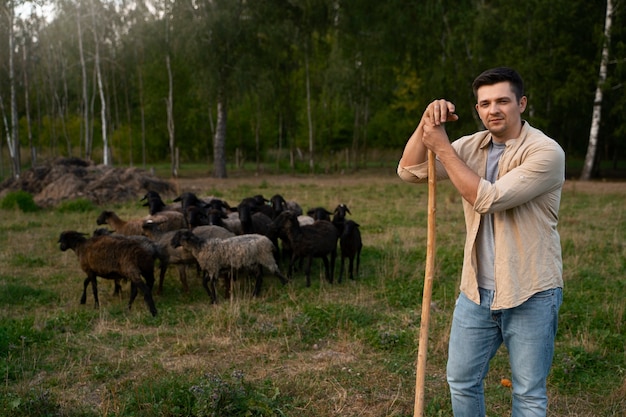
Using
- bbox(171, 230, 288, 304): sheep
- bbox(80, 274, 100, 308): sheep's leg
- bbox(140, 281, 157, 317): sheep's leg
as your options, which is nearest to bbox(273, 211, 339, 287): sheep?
bbox(171, 230, 288, 304): sheep

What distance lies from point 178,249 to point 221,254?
32.6 inches

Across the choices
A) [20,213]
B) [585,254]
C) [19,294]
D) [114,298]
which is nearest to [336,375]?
[114,298]

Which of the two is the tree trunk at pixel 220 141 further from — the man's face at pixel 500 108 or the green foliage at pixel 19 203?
the man's face at pixel 500 108

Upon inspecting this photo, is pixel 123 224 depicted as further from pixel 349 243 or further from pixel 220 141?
pixel 220 141

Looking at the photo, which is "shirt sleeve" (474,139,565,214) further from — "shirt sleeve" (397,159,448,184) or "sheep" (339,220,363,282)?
"sheep" (339,220,363,282)

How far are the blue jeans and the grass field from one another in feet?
5.20

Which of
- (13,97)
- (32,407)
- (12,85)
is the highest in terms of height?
(12,85)

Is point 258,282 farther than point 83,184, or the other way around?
point 83,184

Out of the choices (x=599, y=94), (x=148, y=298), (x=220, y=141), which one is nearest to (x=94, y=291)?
(x=148, y=298)

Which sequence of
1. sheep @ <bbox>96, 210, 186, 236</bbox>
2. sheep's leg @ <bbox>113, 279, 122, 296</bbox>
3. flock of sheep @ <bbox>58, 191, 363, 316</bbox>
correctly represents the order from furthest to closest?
sheep @ <bbox>96, 210, 186, 236</bbox>
sheep's leg @ <bbox>113, 279, 122, 296</bbox>
flock of sheep @ <bbox>58, 191, 363, 316</bbox>

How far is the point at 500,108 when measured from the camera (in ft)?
10.2

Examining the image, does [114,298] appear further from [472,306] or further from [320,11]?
[320,11]

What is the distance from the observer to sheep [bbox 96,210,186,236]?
10160 millimetres

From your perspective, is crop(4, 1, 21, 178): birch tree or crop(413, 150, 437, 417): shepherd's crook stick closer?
crop(413, 150, 437, 417): shepherd's crook stick
